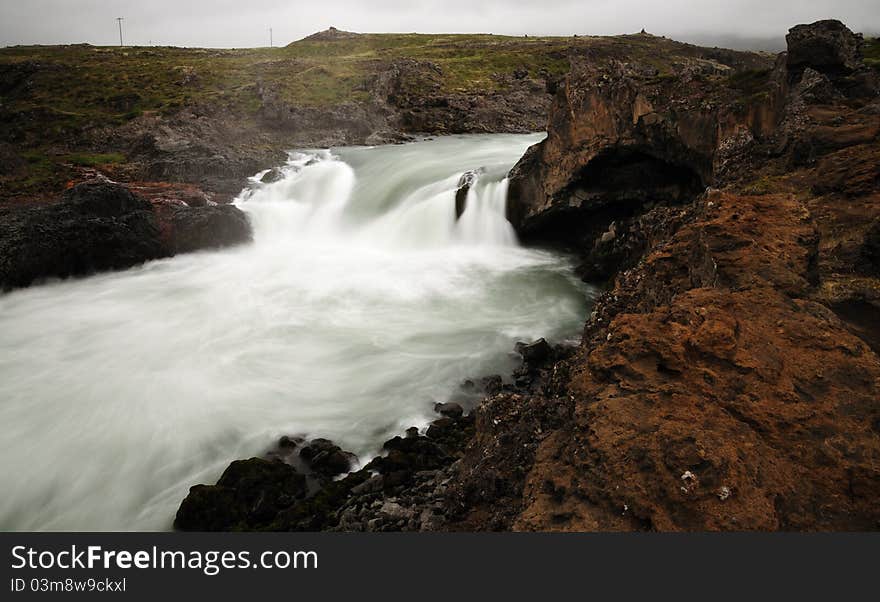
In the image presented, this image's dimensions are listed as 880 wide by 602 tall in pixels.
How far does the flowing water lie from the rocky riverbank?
1921mm

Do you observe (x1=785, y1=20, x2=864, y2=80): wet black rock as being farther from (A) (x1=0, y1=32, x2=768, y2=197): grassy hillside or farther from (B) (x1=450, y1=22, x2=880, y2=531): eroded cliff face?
(A) (x1=0, y1=32, x2=768, y2=197): grassy hillside

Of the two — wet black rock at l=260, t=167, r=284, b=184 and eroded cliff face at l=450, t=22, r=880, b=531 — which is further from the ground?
wet black rock at l=260, t=167, r=284, b=184

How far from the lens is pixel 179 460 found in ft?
33.5

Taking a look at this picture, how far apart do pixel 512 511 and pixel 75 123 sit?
145ft

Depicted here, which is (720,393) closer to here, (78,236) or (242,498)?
(242,498)

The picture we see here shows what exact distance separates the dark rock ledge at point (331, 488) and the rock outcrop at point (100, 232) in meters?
13.5

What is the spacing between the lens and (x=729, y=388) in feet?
15.3

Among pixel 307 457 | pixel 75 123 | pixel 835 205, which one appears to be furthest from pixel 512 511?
pixel 75 123

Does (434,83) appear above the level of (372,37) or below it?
below

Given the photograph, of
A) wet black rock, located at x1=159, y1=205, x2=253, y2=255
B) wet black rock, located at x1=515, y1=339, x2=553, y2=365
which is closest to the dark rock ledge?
wet black rock, located at x1=515, y1=339, x2=553, y2=365

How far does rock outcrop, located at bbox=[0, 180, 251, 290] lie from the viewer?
1861 centimetres

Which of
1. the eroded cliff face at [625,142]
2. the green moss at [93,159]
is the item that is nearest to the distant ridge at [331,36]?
the green moss at [93,159]

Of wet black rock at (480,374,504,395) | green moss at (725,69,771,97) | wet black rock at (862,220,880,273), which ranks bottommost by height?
wet black rock at (480,374,504,395)

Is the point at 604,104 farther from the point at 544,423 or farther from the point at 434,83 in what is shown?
the point at 434,83
